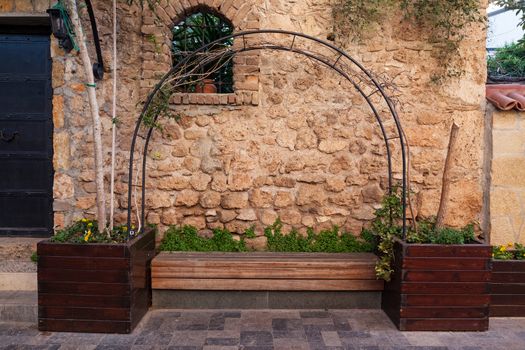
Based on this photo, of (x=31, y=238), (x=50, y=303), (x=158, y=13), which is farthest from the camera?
(x=31, y=238)

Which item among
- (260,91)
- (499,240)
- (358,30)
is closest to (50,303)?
(260,91)

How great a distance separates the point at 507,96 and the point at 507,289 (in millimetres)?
1738

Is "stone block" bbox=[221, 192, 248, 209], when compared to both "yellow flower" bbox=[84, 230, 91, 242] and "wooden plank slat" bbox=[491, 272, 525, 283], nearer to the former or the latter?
"yellow flower" bbox=[84, 230, 91, 242]

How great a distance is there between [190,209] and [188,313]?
0.94m

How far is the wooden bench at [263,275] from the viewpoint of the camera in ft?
11.3

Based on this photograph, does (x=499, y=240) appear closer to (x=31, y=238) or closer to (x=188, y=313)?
(x=188, y=313)

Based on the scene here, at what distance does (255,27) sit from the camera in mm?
3773

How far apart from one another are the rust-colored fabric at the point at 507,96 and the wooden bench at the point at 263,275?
1.84 m

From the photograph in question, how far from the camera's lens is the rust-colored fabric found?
366 cm

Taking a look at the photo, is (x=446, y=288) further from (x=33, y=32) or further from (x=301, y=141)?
(x=33, y=32)

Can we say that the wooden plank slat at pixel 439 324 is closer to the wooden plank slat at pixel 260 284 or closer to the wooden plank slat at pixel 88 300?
the wooden plank slat at pixel 260 284

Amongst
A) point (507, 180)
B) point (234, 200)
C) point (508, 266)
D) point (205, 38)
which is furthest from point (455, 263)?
point (205, 38)

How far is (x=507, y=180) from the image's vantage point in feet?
12.3

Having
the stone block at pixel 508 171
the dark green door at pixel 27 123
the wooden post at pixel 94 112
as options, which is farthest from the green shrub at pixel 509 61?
the dark green door at pixel 27 123
